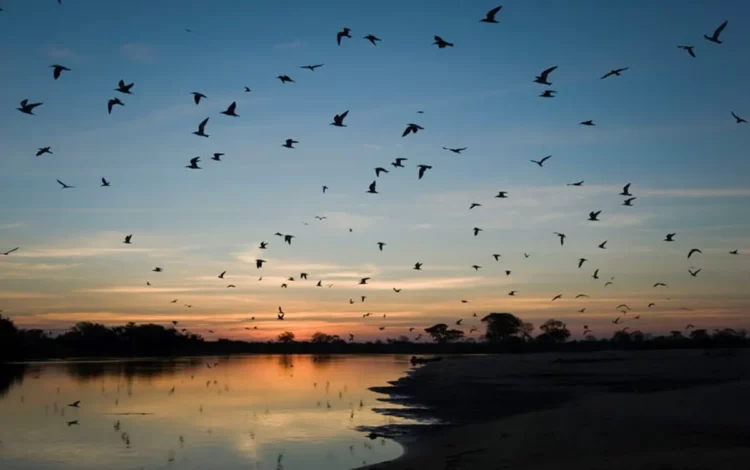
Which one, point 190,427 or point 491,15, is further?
point 190,427

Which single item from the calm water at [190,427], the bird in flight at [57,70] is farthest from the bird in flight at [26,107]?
the calm water at [190,427]

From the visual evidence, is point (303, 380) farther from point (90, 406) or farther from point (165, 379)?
point (90, 406)

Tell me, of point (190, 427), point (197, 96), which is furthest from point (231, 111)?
point (190, 427)

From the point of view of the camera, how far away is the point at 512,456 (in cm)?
2195

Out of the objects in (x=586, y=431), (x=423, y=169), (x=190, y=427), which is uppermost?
(x=423, y=169)

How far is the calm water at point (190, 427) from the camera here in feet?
85.8

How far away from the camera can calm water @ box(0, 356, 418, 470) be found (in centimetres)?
2616

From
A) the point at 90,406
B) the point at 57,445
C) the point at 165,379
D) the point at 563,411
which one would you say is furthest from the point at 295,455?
the point at 165,379

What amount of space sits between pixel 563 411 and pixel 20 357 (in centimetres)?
→ 11839

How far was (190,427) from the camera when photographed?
35469 millimetres

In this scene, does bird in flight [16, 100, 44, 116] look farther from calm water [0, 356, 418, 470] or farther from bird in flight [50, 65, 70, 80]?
calm water [0, 356, 418, 470]

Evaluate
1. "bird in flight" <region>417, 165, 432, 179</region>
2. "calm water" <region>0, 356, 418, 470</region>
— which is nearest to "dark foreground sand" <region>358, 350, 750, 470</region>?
"calm water" <region>0, 356, 418, 470</region>

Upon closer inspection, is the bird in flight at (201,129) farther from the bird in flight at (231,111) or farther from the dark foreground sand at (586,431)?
the dark foreground sand at (586,431)

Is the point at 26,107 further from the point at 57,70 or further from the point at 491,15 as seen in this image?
the point at 491,15
